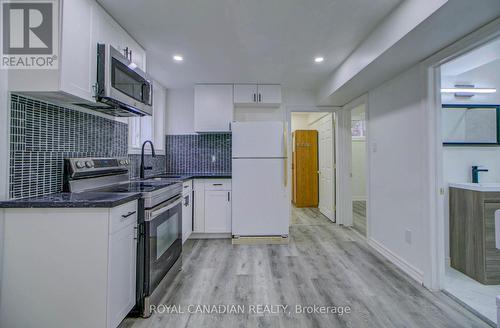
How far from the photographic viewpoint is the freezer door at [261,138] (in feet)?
10.6

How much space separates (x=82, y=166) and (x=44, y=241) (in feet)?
2.20

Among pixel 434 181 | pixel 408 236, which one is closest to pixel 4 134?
pixel 434 181

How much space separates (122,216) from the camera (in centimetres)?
148

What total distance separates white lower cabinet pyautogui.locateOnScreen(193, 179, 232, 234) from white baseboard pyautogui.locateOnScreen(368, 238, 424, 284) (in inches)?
77.4

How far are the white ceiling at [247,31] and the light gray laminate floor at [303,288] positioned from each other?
7.68 ft

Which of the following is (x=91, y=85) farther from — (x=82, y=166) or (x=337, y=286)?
(x=337, y=286)

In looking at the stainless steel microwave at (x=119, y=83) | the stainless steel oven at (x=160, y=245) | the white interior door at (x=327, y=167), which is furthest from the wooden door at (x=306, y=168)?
the stainless steel microwave at (x=119, y=83)

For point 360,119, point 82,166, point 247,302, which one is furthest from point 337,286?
point 360,119

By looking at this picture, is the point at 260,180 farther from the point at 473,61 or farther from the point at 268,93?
the point at 473,61

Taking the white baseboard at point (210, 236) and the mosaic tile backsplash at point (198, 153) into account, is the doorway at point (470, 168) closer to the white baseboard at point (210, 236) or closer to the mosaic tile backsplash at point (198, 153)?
the white baseboard at point (210, 236)

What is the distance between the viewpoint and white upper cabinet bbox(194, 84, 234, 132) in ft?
11.9

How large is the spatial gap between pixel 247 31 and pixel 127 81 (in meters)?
1.17

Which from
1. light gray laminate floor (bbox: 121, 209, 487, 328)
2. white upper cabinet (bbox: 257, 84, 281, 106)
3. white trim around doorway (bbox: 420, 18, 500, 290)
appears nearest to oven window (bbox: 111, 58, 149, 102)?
light gray laminate floor (bbox: 121, 209, 487, 328)

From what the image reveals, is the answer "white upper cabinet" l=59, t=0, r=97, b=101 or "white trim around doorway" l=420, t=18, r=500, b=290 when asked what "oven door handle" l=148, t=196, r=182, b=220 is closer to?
"white upper cabinet" l=59, t=0, r=97, b=101
